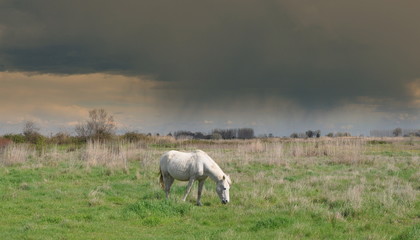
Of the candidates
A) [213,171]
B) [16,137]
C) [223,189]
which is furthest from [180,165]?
[16,137]

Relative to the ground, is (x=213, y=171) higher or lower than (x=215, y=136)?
lower

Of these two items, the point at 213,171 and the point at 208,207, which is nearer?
the point at 208,207

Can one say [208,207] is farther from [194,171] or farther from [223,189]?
[194,171]

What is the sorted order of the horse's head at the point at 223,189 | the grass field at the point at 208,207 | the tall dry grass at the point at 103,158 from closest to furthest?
the grass field at the point at 208,207
the horse's head at the point at 223,189
the tall dry grass at the point at 103,158

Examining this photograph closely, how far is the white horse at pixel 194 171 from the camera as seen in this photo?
45.0 feet

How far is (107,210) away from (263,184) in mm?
7714

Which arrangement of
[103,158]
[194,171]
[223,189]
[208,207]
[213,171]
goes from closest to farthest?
[208,207]
[223,189]
[213,171]
[194,171]
[103,158]

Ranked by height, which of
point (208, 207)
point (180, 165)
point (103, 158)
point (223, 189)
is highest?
point (180, 165)

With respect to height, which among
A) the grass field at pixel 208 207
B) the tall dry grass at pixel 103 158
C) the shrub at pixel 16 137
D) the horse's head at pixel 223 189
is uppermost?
the shrub at pixel 16 137

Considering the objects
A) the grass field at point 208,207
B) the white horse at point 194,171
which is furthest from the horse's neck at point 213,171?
the grass field at point 208,207

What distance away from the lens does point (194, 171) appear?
14.0 m

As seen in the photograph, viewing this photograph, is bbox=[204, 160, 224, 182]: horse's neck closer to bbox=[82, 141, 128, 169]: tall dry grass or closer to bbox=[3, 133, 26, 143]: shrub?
bbox=[82, 141, 128, 169]: tall dry grass

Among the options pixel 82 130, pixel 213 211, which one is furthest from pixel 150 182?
pixel 82 130

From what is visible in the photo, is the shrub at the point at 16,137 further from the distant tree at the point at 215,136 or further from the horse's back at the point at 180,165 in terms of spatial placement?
the distant tree at the point at 215,136
